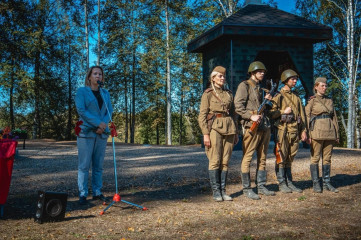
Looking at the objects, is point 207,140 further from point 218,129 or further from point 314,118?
point 314,118


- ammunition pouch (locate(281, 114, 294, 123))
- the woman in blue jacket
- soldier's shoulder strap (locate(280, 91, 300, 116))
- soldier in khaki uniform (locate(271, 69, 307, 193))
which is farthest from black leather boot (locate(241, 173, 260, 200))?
the woman in blue jacket

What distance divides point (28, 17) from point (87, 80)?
22497 mm

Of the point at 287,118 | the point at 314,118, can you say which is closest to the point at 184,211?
the point at 287,118

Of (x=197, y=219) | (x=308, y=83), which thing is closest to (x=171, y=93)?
(x=308, y=83)

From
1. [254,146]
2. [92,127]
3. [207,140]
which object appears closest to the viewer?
[92,127]

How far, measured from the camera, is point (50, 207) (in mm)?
4164

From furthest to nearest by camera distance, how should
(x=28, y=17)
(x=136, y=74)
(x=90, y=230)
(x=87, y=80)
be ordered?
(x=136, y=74) < (x=28, y=17) < (x=87, y=80) < (x=90, y=230)

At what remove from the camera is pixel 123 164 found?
30.1 feet

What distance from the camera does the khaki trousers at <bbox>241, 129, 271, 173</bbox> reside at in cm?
539

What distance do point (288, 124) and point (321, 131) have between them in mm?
612

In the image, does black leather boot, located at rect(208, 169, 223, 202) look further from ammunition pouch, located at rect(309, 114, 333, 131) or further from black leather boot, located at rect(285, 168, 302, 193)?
ammunition pouch, located at rect(309, 114, 333, 131)

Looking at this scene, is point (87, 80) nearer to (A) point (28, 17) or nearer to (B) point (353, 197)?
(B) point (353, 197)

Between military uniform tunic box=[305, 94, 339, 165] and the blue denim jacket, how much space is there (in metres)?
Answer: 3.54

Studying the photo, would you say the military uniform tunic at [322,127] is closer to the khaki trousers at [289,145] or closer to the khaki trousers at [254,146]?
the khaki trousers at [289,145]
